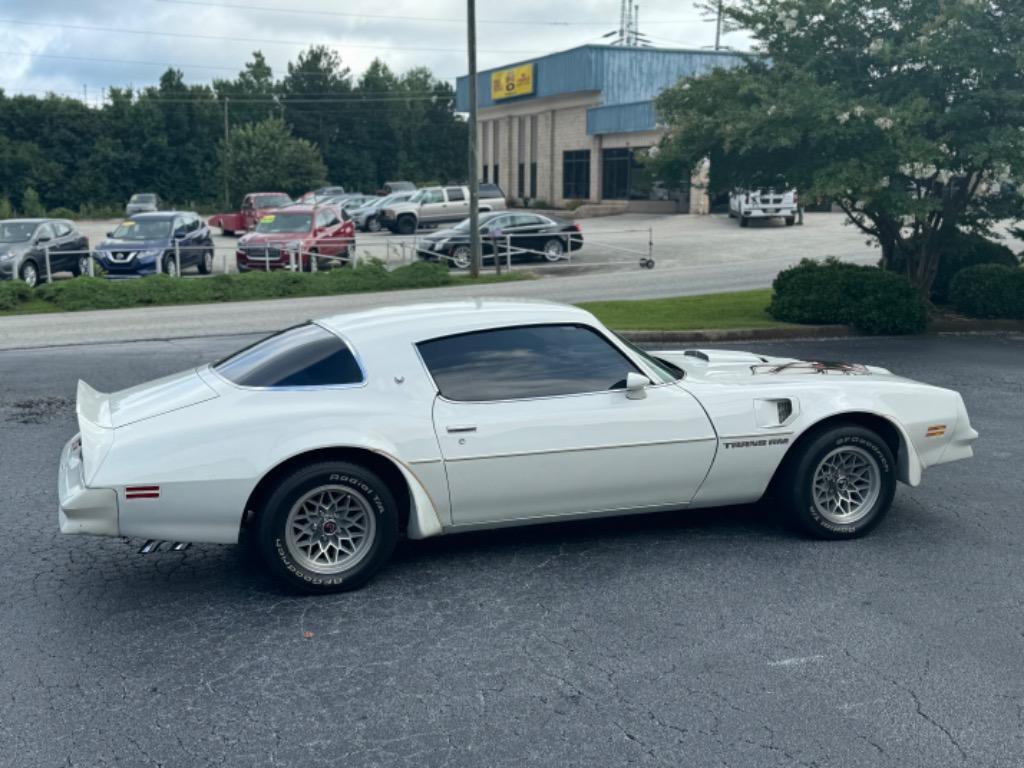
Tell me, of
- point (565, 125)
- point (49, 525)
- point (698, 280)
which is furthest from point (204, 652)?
point (565, 125)

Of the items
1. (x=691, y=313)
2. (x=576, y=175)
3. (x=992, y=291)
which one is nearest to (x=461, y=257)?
(x=691, y=313)

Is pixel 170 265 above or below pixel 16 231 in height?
below

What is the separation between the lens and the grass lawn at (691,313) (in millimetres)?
15812

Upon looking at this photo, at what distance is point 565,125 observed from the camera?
60125 mm

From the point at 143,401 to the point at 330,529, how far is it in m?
1.27

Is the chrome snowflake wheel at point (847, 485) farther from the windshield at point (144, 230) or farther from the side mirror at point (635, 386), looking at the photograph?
the windshield at point (144, 230)

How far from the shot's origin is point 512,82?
62812mm

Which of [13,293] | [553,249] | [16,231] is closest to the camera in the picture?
[13,293]

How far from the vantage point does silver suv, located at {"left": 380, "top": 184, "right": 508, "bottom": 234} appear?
137 ft

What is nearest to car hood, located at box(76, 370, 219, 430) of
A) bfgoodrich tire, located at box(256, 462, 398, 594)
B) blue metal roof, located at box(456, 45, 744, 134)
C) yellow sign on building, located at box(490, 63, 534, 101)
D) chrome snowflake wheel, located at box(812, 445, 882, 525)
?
bfgoodrich tire, located at box(256, 462, 398, 594)

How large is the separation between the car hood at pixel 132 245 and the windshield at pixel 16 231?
4.94ft

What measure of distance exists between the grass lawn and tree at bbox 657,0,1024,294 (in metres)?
2.08

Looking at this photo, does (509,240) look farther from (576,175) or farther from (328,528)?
(576,175)

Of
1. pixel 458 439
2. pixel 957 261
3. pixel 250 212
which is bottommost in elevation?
pixel 458 439
